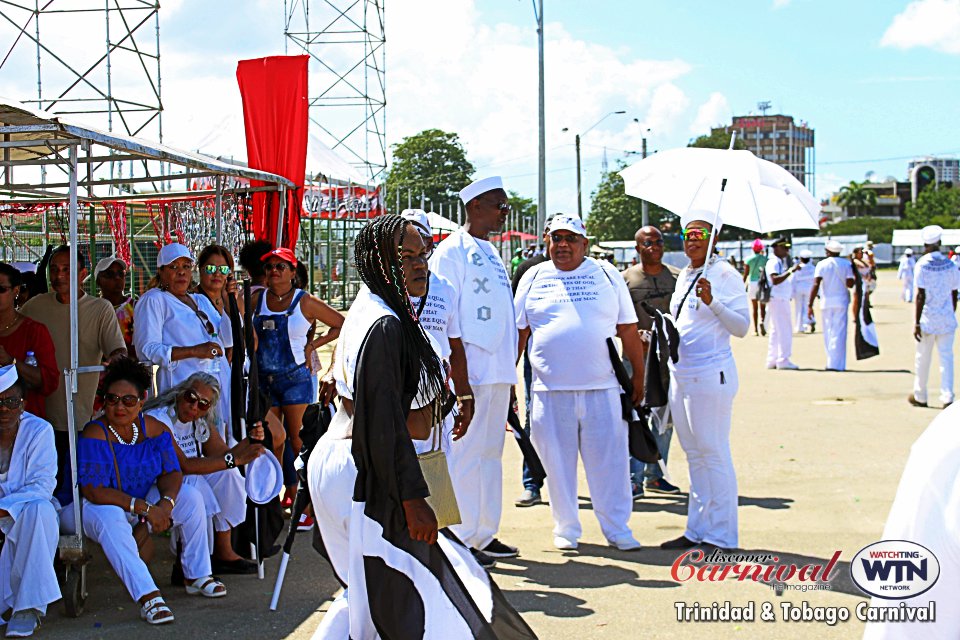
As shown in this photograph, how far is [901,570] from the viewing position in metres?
2.05

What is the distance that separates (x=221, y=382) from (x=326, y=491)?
3102mm

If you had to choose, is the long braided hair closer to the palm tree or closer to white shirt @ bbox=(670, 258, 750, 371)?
white shirt @ bbox=(670, 258, 750, 371)

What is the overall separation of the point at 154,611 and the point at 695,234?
12.4ft

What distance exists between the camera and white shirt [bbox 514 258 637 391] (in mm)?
6711

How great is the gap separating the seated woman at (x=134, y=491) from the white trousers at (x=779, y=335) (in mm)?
12094

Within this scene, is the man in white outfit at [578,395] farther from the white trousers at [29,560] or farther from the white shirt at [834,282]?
the white shirt at [834,282]


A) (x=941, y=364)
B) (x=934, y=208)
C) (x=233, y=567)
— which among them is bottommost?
(x=233, y=567)

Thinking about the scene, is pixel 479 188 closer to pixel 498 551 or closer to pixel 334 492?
pixel 498 551

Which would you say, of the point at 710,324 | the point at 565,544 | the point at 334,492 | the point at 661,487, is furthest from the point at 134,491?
the point at 661,487

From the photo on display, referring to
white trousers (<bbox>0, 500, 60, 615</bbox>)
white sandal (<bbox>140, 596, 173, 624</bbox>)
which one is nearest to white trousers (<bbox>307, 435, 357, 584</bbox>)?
white sandal (<bbox>140, 596, 173, 624</bbox>)

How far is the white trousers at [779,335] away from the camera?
1648 cm

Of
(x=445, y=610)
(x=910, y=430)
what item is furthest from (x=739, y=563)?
(x=910, y=430)

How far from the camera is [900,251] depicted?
87.8 metres

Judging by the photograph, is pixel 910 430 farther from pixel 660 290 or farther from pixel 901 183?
pixel 901 183
